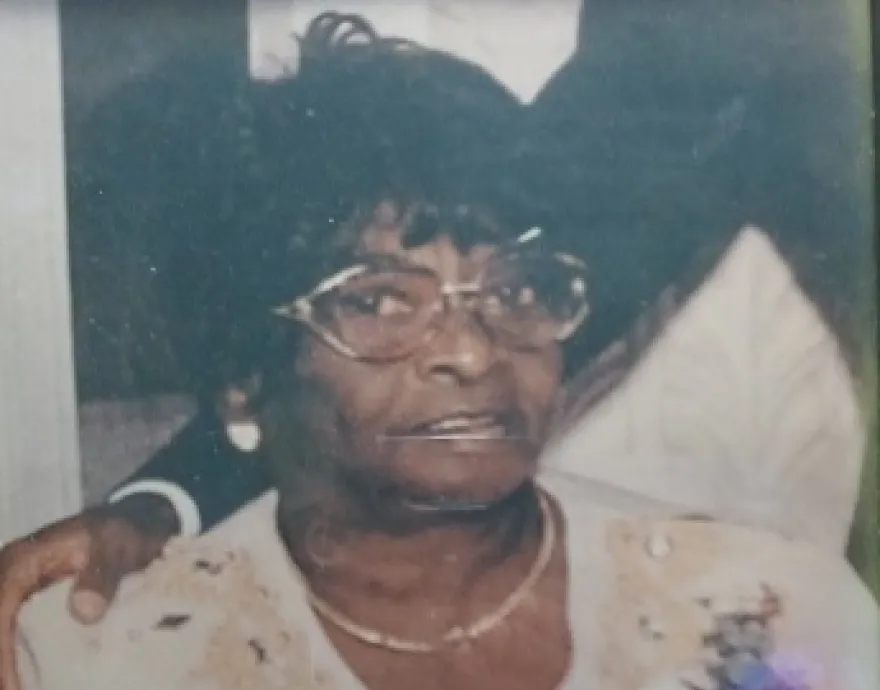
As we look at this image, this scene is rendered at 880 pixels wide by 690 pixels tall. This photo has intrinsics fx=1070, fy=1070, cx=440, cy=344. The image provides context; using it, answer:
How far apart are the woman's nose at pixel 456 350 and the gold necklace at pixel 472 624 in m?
0.09

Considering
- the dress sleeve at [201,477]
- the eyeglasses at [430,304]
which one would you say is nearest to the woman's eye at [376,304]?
the eyeglasses at [430,304]

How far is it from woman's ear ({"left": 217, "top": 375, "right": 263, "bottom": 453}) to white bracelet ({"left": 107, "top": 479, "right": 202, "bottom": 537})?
1.8 inches

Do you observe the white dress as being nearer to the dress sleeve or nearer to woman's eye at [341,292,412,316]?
the dress sleeve

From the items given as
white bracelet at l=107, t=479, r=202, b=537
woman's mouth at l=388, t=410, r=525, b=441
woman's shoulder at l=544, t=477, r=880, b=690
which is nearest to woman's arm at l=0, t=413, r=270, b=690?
white bracelet at l=107, t=479, r=202, b=537

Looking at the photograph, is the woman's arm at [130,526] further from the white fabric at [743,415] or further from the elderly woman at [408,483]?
the white fabric at [743,415]

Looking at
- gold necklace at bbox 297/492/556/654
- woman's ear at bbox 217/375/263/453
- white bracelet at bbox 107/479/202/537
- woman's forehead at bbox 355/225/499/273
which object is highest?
woman's forehead at bbox 355/225/499/273

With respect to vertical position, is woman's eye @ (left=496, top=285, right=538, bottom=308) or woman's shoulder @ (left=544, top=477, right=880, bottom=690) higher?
woman's eye @ (left=496, top=285, right=538, bottom=308)

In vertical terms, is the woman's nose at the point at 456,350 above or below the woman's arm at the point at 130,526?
above

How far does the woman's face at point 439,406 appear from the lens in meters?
0.66

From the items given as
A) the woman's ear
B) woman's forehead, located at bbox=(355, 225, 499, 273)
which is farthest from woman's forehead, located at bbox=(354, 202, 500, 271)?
the woman's ear

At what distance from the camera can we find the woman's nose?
0.66 m

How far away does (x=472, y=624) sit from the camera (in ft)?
2.17

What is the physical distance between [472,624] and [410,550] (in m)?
0.06

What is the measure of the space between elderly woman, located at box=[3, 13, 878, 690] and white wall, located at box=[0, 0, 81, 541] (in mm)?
67
